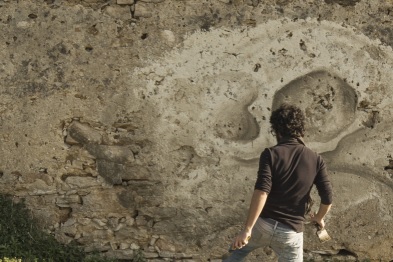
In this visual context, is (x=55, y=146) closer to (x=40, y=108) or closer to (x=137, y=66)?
(x=40, y=108)

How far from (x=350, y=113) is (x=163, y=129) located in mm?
1417

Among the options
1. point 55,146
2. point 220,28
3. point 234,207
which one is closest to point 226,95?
point 220,28

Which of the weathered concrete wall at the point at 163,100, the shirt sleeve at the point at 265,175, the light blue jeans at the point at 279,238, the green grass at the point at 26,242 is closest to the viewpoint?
the shirt sleeve at the point at 265,175

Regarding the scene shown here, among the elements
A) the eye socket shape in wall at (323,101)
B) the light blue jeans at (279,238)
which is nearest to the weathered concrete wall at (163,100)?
the eye socket shape in wall at (323,101)

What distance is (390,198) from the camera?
481 centimetres

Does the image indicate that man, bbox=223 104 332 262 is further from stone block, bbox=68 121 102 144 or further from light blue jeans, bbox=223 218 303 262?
stone block, bbox=68 121 102 144

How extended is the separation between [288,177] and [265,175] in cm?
15

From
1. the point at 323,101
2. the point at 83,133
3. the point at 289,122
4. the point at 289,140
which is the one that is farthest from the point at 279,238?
the point at 83,133

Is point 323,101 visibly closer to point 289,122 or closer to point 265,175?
point 289,122

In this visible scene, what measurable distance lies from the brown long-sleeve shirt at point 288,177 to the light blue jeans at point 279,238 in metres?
0.04

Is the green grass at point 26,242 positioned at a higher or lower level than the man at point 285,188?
lower

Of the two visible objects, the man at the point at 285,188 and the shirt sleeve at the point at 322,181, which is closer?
the man at the point at 285,188

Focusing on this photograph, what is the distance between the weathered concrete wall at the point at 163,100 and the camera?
15.3 ft

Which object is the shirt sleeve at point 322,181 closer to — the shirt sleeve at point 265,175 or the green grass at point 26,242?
the shirt sleeve at point 265,175
